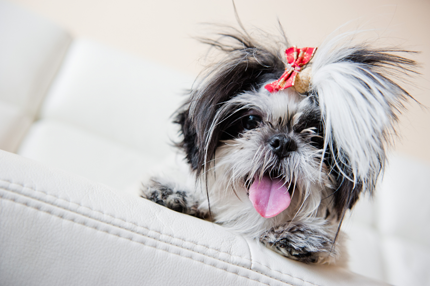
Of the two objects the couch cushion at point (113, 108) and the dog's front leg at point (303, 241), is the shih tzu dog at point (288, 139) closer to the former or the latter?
the dog's front leg at point (303, 241)

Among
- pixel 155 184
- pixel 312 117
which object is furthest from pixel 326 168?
pixel 155 184

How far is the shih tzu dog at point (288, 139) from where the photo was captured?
0.73 m

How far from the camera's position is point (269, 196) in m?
0.79

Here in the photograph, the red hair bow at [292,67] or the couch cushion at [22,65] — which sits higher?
the red hair bow at [292,67]

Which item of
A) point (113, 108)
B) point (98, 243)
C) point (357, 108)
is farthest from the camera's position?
point (113, 108)

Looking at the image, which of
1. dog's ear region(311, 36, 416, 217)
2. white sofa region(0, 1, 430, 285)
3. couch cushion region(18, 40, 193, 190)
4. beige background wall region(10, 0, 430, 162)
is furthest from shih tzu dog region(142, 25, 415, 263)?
beige background wall region(10, 0, 430, 162)

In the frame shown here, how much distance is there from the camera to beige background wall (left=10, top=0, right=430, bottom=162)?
1.91m

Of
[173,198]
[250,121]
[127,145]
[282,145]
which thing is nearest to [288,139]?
[282,145]

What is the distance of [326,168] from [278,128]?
19 cm

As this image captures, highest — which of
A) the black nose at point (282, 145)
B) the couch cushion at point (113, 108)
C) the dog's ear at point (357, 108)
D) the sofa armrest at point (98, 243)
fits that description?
the dog's ear at point (357, 108)

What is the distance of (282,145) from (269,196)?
0.16 m

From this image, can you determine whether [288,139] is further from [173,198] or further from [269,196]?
[173,198]

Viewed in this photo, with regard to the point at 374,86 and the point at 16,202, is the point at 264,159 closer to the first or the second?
the point at 374,86

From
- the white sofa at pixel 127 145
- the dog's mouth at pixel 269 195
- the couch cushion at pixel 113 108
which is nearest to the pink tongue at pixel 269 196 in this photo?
the dog's mouth at pixel 269 195
